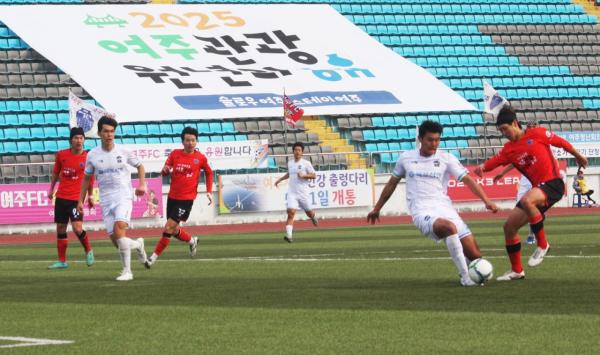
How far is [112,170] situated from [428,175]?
15.8 ft

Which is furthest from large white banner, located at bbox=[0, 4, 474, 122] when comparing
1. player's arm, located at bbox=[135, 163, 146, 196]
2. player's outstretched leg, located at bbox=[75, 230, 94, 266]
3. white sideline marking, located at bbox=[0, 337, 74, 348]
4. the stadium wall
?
white sideline marking, located at bbox=[0, 337, 74, 348]

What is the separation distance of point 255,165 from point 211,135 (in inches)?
199

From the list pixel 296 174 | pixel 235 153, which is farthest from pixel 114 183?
pixel 235 153

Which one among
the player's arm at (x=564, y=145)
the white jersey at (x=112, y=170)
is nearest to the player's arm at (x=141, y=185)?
the white jersey at (x=112, y=170)

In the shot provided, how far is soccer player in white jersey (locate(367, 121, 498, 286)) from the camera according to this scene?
14.7 metres

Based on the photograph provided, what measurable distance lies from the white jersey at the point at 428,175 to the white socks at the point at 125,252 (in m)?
4.22

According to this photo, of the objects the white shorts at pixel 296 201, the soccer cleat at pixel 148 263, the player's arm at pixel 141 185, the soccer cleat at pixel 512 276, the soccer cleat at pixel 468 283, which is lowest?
the soccer cleat at pixel 512 276

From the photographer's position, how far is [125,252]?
57.0 feet

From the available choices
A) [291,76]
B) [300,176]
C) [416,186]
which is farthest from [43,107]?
[416,186]

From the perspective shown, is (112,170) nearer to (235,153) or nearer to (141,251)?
(141,251)

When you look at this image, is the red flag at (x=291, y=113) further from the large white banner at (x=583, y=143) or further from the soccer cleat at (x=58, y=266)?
the soccer cleat at (x=58, y=266)

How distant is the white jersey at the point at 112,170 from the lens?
17703 millimetres

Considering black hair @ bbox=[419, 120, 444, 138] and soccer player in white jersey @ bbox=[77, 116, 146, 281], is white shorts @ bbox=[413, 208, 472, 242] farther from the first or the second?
Answer: soccer player in white jersey @ bbox=[77, 116, 146, 281]

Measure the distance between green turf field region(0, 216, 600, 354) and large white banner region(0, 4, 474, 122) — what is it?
2494 centimetres
